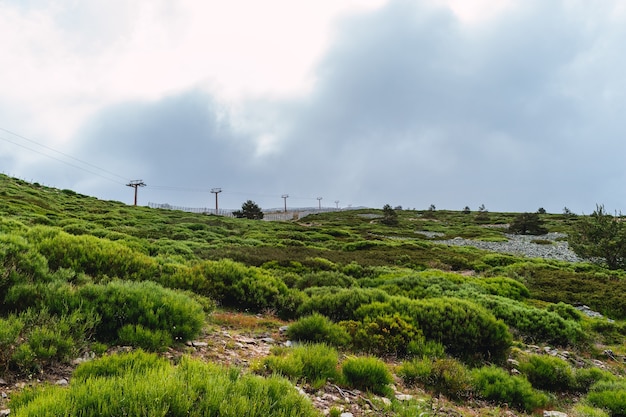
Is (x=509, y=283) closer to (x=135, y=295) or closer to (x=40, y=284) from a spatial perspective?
(x=135, y=295)

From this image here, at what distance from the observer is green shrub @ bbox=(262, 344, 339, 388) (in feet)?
16.5

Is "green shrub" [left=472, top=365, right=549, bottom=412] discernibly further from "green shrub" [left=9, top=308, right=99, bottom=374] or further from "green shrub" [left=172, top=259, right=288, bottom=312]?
"green shrub" [left=9, top=308, right=99, bottom=374]

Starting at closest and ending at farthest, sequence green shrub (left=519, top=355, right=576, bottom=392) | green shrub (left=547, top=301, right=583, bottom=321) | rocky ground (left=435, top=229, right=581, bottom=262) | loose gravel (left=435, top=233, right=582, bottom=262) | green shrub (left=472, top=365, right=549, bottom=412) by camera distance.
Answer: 1. green shrub (left=472, top=365, right=549, bottom=412)
2. green shrub (left=519, top=355, right=576, bottom=392)
3. green shrub (left=547, top=301, right=583, bottom=321)
4. loose gravel (left=435, top=233, right=582, bottom=262)
5. rocky ground (left=435, top=229, right=581, bottom=262)

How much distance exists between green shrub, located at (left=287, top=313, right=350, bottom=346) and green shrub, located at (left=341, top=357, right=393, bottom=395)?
4.60ft

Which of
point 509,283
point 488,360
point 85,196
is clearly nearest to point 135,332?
point 488,360

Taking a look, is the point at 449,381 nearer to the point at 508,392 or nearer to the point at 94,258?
the point at 508,392

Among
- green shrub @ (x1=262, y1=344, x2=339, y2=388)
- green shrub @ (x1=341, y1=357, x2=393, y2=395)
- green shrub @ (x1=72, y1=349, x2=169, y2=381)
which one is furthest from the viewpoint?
green shrub @ (x1=341, y1=357, x2=393, y2=395)

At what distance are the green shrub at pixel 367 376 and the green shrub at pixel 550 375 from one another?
3645 millimetres

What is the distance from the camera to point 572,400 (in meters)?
6.56

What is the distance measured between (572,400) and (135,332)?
784 centimetres

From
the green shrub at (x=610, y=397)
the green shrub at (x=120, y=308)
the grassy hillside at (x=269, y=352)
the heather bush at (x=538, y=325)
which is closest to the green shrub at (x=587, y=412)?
the grassy hillside at (x=269, y=352)

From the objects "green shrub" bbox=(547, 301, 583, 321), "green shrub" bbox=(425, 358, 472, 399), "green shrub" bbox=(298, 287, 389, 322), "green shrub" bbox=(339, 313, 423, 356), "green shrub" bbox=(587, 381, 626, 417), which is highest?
"green shrub" bbox=(298, 287, 389, 322)

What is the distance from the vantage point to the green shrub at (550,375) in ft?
23.2

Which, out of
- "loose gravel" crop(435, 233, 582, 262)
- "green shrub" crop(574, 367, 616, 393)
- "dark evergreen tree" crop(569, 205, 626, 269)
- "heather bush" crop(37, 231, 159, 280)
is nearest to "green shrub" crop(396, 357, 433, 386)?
"green shrub" crop(574, 367, 616, 393)
